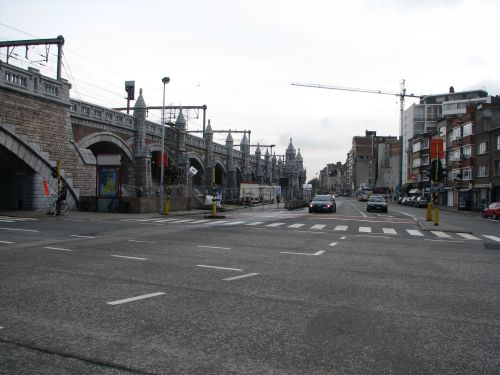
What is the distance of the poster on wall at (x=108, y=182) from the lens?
2916 cm

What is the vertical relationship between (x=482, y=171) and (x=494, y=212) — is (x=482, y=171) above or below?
above

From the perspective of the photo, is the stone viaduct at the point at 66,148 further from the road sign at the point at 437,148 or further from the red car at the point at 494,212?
the red car at the point at 494,212

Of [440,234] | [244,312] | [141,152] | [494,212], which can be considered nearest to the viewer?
[244,312]

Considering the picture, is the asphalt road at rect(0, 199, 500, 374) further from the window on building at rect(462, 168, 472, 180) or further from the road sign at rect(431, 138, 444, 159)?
the window on building at rect(462, 168, 472, 180)

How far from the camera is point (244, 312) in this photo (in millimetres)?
5766

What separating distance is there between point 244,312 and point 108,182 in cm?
2540

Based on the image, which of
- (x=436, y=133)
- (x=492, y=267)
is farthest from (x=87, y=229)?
(x=436, y=133)

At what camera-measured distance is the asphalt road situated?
13.6 ft

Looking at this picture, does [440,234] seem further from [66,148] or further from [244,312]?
[66,148]

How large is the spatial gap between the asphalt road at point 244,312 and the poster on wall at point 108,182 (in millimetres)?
18005

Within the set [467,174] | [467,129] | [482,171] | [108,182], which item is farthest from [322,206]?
[467,129]

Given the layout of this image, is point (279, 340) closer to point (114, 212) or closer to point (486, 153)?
point (114, 212)

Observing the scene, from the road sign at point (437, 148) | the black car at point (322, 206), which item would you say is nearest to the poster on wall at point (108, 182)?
the black car at point (322, 206)

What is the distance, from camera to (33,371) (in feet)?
12.6
